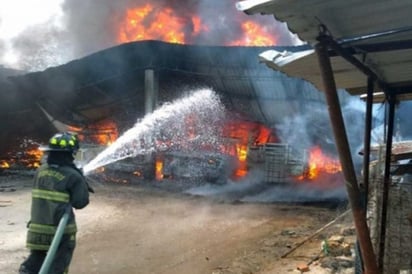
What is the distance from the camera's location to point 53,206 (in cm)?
381

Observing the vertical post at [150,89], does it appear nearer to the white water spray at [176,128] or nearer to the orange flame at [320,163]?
the white water spray at [176,128]

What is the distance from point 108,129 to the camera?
19766 mm

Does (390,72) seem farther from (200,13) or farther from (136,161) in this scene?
(200,13)

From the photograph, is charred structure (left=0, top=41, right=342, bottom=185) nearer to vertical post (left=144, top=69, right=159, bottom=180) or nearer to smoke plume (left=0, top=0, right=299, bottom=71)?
vertical post (left=144, top=69, right=159, bottom=180)

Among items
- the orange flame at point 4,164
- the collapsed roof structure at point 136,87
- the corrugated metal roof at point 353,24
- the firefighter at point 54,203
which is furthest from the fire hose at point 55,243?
the orange flame at point 4,164

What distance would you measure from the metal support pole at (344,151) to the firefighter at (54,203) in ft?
8.99

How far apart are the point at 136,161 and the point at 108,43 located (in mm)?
15835

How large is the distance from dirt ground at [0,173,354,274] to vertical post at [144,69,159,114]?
550cm

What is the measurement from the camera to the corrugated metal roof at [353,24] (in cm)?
189

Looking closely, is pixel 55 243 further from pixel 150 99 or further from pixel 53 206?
pixel 150 99

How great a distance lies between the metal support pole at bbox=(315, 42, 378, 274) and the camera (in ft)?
6.57

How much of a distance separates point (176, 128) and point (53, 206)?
1456 centimetres

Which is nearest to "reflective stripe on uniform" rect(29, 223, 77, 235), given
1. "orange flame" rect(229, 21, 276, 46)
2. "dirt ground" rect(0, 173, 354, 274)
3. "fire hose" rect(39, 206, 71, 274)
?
"fire hose" rect(39, 206, 71, 274)

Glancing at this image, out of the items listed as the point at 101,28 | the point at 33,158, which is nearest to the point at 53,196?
the point at 33,158
